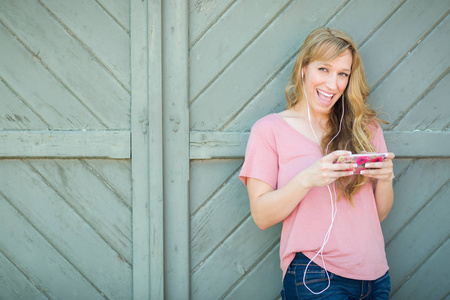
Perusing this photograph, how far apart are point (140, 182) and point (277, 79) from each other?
0.99 meters

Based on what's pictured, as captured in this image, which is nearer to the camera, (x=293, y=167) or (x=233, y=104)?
(x=293, y=167)

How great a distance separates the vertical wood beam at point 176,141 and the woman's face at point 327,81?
0.70 m

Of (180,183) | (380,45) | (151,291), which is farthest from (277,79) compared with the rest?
(151,291)

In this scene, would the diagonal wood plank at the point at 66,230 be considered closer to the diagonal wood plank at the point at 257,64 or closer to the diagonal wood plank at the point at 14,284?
the diagonal wood plank at the point at 14,284

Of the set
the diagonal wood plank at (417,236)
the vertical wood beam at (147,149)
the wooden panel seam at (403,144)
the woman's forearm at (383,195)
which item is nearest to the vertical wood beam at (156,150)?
the vertical wood beam at (147,149)

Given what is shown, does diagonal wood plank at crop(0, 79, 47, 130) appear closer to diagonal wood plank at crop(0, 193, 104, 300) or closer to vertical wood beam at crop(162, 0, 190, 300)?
diagonal wood plank at crop(0, 193, 104, 300)

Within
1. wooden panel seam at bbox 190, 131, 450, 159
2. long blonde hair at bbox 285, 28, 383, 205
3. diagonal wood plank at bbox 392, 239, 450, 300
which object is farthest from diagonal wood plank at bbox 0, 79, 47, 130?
diagonal wood plank at bbox 392, 239, 450, 300

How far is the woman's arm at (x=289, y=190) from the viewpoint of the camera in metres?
1.77

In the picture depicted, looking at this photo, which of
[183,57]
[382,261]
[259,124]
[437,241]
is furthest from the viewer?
[437,241]

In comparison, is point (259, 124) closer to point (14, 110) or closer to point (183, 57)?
point (183, 57)

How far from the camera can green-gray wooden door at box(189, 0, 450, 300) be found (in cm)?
238

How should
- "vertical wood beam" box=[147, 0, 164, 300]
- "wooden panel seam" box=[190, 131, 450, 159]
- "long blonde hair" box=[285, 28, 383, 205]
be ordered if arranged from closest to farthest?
"long blonde hair" box=[285, 28, 383, 205] < "vertical wood beam" box=[147, 0, 164, 300] < "wooden panel seam" box=[190, 131, 450, 159]

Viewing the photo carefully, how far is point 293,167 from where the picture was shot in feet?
6.50

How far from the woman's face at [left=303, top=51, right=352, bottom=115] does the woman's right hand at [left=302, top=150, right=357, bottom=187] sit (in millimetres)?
414
